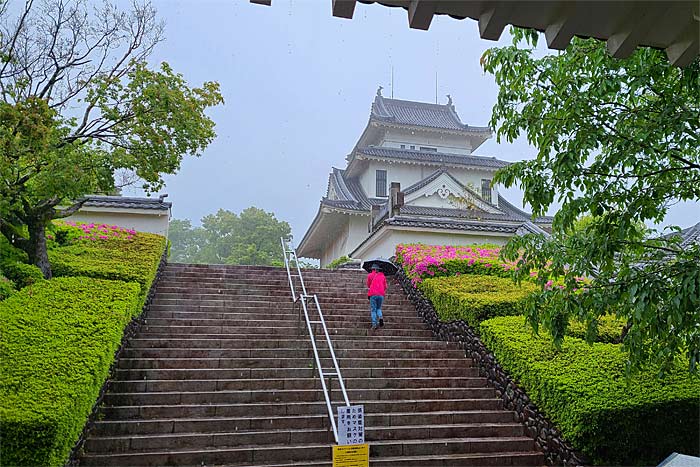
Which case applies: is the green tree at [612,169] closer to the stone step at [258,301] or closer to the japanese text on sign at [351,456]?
the japanese text on sign at [351,456]

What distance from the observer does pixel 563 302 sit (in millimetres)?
5141

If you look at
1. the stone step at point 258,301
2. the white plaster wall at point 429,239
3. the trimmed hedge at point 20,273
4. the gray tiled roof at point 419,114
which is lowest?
the stone step at point 258,301

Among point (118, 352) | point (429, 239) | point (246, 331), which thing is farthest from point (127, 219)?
point (429, 239)

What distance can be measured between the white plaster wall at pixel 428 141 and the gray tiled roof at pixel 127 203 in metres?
16.3

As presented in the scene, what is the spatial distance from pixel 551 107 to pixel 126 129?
720 centimetres

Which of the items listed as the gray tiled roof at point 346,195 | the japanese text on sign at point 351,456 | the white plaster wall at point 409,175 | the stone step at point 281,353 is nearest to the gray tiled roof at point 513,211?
the white plaster wall at point 409,175

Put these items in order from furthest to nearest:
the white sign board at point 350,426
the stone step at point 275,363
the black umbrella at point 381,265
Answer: the black umbrella at point 381,265 → the stone step at point 275,363 → the white sign board at point 350,426

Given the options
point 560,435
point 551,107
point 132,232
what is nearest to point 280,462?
point 560,435

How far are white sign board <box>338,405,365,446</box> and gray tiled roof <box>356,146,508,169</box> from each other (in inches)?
821

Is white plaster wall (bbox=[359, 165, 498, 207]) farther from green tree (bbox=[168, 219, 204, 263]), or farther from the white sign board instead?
green tree (bbox=[168, 219, 204, 263])

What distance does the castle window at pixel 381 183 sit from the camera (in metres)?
26.0

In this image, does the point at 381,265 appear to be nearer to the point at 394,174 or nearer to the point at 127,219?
the point at 127,219

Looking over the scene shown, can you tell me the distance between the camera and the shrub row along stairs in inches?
251

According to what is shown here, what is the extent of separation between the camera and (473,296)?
998 cm
